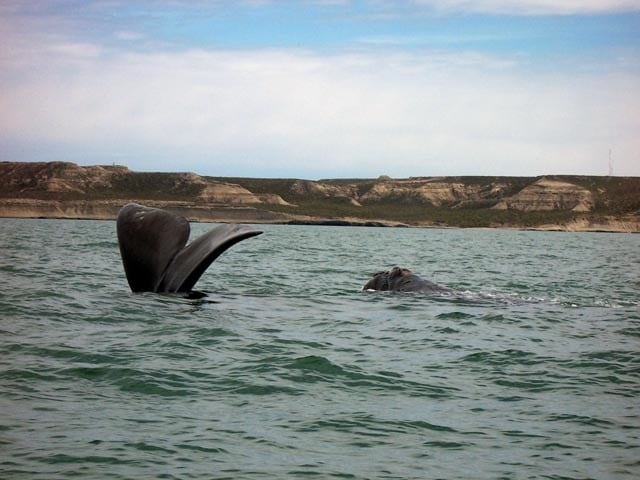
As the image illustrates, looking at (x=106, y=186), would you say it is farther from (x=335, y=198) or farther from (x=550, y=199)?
(x=550, y=199)

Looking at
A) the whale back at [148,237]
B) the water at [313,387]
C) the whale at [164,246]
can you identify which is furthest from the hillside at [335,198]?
the water at [313,387]

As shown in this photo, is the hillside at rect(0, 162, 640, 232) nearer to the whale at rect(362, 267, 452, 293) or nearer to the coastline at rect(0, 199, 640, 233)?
the coastline at rect(0, 199, 640, 233)

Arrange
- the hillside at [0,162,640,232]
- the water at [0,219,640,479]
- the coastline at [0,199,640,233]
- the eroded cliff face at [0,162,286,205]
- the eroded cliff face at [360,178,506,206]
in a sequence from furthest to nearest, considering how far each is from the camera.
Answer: the eroded cliff face at [360,178,506,206]
the eroded cliff face at [0,162,286,205]
the hillside at [0,162,640,232]
the coastline at [0,199,640,233]
the water at [0,219,640,479]

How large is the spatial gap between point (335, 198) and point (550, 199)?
36.4 m

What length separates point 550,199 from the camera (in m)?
134

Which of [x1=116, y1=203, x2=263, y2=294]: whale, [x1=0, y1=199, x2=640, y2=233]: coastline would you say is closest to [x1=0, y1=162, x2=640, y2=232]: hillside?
[x1=0, y1=199, x2=640, y2=233]: coastline

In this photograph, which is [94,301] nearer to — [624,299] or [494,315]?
[494,315]

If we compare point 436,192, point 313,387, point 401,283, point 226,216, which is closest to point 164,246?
point 401,283

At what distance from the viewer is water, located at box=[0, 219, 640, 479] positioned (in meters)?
6.23

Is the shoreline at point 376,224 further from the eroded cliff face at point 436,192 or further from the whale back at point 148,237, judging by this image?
the whale back at point 148,237

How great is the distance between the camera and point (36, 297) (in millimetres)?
14148

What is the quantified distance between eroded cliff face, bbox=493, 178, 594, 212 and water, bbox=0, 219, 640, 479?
12033cm

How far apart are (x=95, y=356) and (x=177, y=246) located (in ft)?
13.8

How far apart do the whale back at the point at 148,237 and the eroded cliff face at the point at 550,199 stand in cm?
12226
